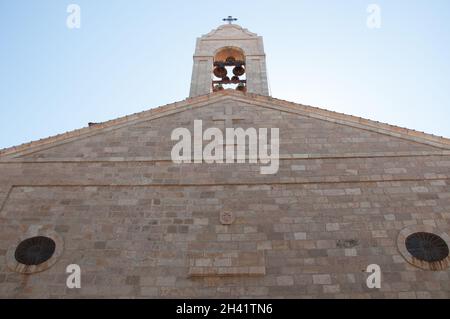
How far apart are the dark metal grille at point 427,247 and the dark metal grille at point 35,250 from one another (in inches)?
262

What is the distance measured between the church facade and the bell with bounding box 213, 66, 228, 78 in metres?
3.93

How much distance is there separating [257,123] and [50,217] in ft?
16.5

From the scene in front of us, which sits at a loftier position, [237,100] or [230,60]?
[230,60]

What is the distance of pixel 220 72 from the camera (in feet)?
50.3

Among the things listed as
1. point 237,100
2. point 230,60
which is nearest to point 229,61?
point 230,60

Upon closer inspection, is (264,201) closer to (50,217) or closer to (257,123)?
(257,123)

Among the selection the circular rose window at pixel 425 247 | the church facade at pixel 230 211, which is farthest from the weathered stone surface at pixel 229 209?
the circular rose window at pixel 425 247

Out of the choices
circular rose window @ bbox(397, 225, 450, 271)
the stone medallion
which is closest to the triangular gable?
circular rose window @ bbox(397, 225, 450, 271)

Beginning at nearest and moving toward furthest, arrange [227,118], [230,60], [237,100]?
[227,118] → [237,100] → [230,60]

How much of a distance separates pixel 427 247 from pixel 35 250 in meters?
7.29

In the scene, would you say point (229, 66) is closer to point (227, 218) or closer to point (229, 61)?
point (229, 61)

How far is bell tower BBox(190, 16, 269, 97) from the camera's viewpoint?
1432 cm

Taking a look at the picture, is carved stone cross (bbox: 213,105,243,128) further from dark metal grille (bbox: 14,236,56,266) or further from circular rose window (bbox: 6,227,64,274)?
dark metal grille (bbox: 14,236,56,266)
